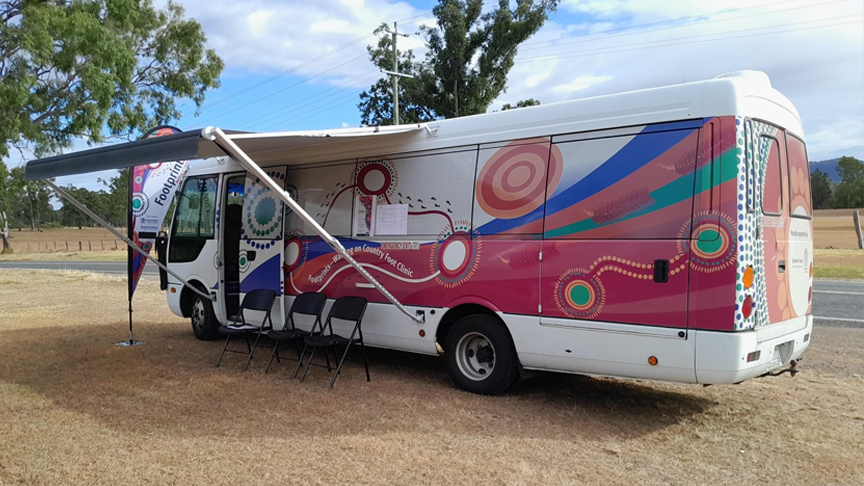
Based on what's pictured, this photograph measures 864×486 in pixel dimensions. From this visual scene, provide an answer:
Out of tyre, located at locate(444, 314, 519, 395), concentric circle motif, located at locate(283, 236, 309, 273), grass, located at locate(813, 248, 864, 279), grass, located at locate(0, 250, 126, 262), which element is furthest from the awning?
grass, located at locate(0, 250, 126, 262)

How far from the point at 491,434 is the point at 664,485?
1.33 m

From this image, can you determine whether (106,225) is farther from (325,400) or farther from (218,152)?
(325,400)

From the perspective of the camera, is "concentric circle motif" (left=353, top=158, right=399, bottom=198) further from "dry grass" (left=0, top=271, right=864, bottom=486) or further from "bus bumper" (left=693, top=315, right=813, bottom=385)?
"bus bumper" (left=693, top=315, right=813, bottom=385)

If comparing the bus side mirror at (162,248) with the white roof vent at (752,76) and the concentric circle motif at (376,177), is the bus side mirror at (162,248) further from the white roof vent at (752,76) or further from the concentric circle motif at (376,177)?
A: the white roof vent at (752,76)

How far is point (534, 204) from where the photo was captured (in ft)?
18.2

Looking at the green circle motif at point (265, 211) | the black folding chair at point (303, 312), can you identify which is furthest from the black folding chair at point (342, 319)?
the green circle motif at point (265, 211)

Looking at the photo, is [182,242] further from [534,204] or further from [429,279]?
[534,204]

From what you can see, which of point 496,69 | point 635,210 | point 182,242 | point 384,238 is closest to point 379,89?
point 496,69

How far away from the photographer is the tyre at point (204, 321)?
8.98m

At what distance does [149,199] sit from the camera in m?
8.73

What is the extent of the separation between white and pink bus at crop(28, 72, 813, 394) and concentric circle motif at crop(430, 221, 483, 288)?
0.05 feet

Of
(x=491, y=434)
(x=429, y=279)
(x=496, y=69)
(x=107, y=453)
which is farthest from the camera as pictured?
(x=496, y=69)

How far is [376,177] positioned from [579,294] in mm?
2637

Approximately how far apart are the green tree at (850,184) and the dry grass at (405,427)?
73972 mm
